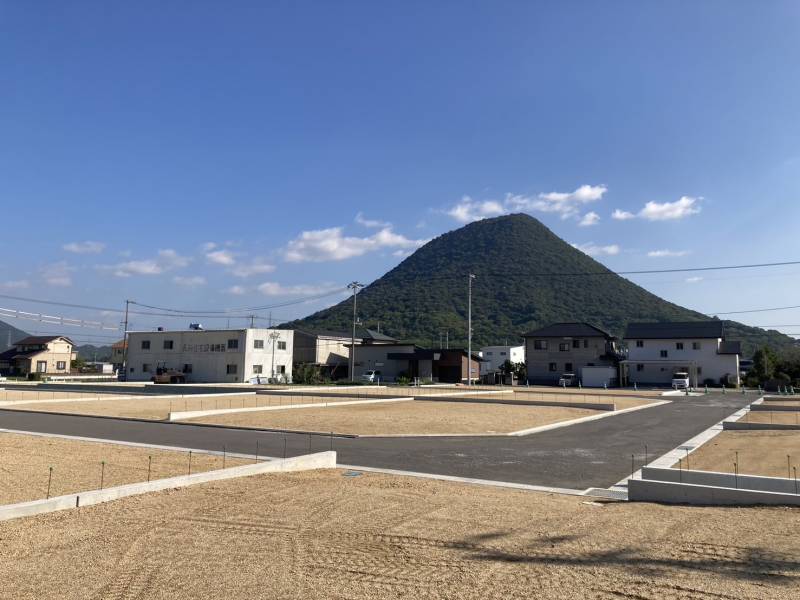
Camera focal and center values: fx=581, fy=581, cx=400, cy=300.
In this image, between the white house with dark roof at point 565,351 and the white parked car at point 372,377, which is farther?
the white house with dark roof at point 565,351

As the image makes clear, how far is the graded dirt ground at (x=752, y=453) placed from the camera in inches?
482

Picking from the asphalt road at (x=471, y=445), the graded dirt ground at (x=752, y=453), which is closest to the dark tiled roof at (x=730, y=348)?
the asphalt road at (x=471, y=445)

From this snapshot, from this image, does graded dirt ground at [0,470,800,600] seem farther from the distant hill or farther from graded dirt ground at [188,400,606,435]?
the distant hill

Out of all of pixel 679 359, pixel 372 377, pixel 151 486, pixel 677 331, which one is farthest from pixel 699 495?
pixel 677 331

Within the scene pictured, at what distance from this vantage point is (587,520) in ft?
25.4

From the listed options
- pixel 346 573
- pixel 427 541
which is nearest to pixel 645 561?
A: pixel 427 541

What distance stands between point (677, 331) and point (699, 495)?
5777cm

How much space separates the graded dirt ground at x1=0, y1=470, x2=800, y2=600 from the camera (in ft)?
17.2

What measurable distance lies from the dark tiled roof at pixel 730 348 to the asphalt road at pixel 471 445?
133 ft

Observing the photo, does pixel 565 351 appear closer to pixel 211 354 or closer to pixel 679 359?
pixel 679 359

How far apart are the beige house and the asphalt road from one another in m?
61.8

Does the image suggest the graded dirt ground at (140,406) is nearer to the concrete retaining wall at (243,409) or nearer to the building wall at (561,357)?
the concrete retaining wall at (243,409)

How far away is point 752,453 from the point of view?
14.6m

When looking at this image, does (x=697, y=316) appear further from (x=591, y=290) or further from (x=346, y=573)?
(x=346, y=573)
